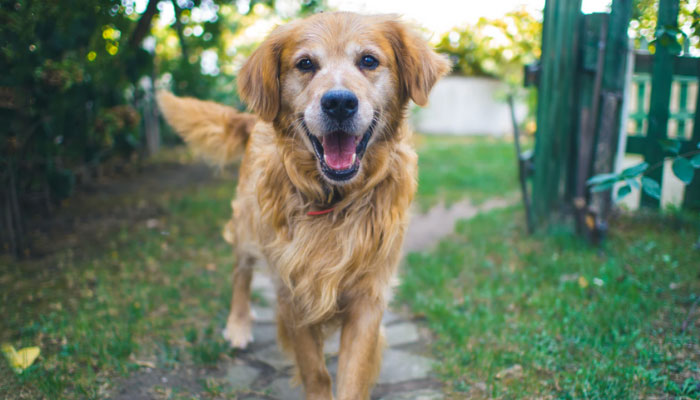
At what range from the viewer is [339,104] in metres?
2.01

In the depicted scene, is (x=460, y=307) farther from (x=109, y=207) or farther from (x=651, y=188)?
(x=109, y=207)

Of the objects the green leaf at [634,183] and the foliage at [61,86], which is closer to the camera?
the green leaf at [634,183]

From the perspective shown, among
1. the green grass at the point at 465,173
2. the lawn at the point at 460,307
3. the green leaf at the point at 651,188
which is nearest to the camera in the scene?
the green leaf at the point at 651,188

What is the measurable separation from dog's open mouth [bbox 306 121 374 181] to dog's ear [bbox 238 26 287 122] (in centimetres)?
29

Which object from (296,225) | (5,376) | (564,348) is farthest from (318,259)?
(5,376)

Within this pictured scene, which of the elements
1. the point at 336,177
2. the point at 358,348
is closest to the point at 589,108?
the point at 336,177

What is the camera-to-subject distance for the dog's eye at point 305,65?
2.29 metres

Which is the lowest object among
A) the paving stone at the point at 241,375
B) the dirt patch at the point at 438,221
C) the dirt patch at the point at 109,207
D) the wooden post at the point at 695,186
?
the paving stone at the point at 241,375

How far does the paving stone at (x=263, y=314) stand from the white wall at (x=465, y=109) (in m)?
→ 12.2

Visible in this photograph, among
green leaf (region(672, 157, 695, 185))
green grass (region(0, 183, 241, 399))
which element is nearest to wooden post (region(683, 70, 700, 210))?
green leaf (region(672, 157, 695, 185))

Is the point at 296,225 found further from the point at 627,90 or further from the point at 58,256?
the point at 627,90

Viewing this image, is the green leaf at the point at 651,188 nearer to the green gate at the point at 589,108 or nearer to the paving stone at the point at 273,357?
the green gate at the point at 589,108

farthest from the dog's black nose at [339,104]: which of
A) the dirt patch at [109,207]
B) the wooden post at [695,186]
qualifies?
the wooden post at [695,186]

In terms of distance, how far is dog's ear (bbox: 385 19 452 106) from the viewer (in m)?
2.40
